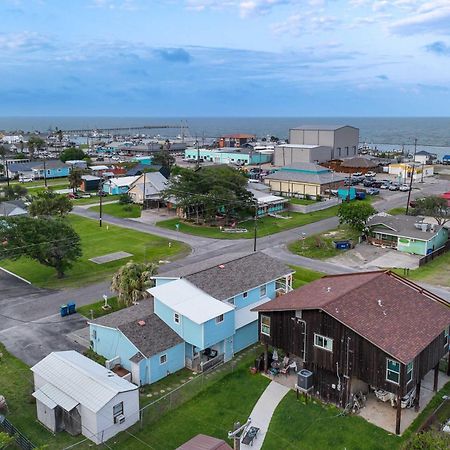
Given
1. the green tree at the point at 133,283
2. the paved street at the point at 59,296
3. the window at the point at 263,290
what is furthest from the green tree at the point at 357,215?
the green tree at the point at 133,283

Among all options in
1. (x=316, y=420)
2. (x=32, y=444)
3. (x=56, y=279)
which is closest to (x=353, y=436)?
(x=316, y=420)

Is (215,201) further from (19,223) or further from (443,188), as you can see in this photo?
(443,188)

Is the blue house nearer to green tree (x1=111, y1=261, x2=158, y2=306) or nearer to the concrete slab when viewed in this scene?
green tree (x1=111, y1=261, x2=158, y2=306)

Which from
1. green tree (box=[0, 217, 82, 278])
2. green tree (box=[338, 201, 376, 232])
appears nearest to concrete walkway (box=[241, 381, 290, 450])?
green tree (box=[0, 217, 82, 278])

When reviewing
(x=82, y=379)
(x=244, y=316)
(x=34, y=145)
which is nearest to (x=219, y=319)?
(x=244, y=316)

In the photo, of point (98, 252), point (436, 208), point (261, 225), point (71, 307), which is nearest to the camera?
point (71, 307)

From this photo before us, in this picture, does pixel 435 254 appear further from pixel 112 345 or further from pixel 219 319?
pixel 112 345
